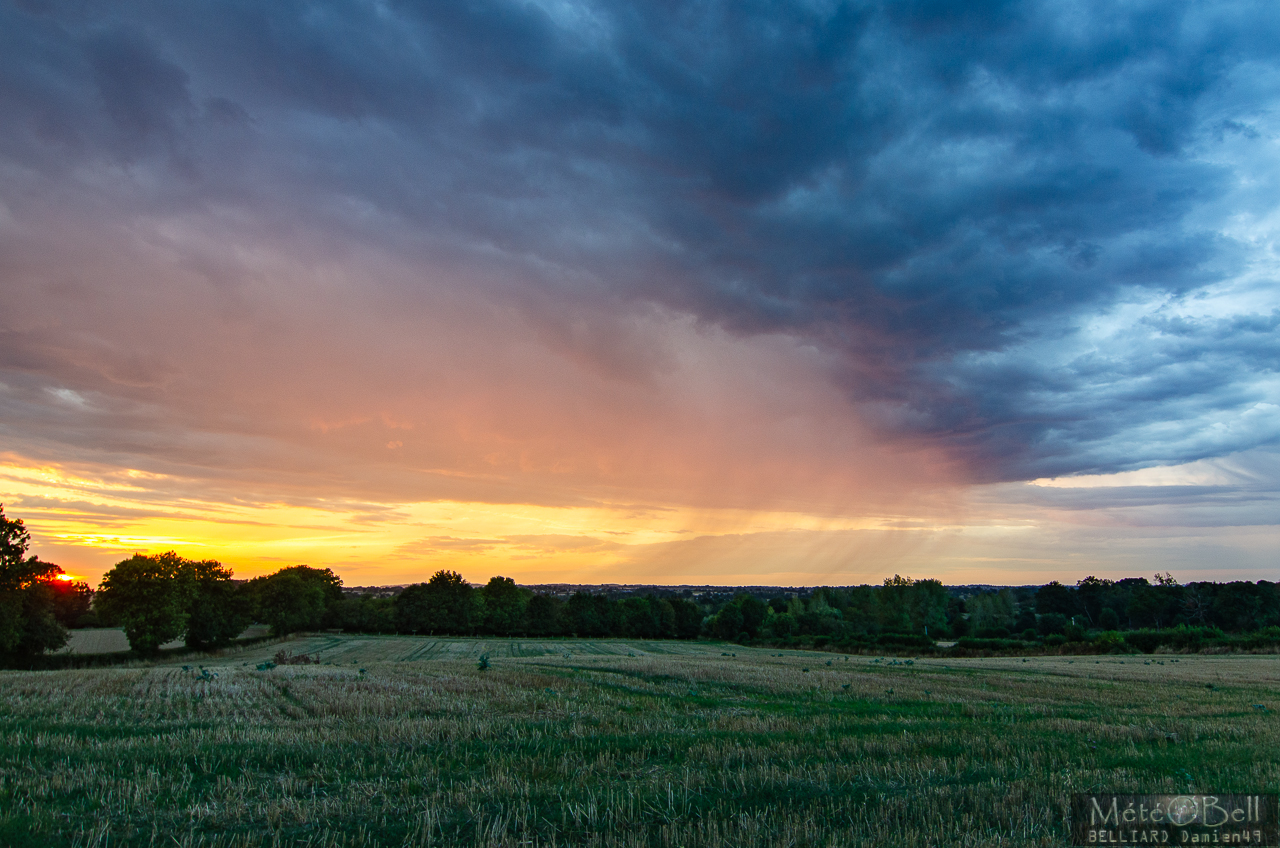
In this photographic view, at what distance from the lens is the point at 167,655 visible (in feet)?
239

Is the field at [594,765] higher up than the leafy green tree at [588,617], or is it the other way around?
the field at [594,765]

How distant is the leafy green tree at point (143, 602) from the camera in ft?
216

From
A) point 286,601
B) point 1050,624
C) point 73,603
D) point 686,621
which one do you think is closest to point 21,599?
point 286,601

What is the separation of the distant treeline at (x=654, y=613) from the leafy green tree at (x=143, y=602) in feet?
0.39

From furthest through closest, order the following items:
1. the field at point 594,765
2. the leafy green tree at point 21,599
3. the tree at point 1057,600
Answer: the tree at point 1057,600
the leafy green tree at point 21,599
the field at point 594,765

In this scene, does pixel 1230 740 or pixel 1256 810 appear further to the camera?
pixel 1230 740

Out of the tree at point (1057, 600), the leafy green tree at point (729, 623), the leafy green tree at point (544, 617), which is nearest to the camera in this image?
the leafy green tree at point (544, 617)

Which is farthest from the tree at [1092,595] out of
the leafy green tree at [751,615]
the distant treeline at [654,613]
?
the leafy green tree at [751,615]

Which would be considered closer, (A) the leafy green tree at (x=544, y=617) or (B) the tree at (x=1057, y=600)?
(A) the leafy green tree at (x=544, y=617)

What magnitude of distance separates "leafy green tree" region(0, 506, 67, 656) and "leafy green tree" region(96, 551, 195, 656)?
5.30 meters

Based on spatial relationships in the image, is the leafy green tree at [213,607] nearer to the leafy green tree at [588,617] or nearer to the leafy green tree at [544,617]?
the leafy green tree at [544,617]

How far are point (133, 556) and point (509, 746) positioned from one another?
76.4 meters

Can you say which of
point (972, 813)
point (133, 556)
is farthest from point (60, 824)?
point (133, 556)

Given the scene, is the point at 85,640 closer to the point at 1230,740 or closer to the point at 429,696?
the point at 429,696
